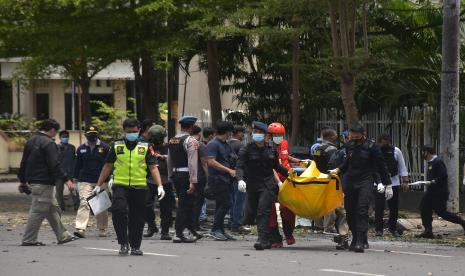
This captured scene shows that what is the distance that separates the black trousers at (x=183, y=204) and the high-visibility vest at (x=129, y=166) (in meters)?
2.10

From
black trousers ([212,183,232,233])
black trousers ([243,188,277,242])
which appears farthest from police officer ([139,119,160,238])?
black trousers ([243,188,277,242])

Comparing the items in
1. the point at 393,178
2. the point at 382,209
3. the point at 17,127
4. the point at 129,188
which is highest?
the point at 129,188

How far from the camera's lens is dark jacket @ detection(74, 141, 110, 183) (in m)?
17.6

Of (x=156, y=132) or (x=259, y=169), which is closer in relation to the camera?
(x=259, y=169)

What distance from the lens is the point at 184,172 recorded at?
1575cm

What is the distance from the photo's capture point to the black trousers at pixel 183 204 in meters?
15.6

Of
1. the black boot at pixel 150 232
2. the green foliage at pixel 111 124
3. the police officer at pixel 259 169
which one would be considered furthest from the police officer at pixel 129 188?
the green foliage at pixel 111 124

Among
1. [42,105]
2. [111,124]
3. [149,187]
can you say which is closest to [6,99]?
[42,105]

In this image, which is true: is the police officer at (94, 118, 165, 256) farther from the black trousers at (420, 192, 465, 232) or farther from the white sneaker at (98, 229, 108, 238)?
the black trousers at (420, 192, 465, 232)

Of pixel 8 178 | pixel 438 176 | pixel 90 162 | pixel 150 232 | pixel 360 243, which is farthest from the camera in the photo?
pixel 8 178

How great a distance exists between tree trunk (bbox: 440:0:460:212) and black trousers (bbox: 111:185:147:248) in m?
7.05

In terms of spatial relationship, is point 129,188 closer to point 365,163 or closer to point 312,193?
point 312,193

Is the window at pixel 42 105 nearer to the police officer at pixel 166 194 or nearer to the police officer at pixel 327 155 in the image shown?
the police officer at pixel 166 194

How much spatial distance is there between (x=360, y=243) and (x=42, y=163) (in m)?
4.54
